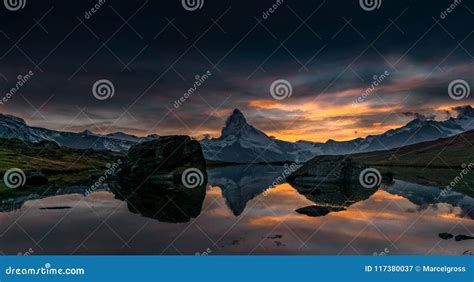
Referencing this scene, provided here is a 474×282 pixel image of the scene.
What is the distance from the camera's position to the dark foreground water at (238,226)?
17812mm

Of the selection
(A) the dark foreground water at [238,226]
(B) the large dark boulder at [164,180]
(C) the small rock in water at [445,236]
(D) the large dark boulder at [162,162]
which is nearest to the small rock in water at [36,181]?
(B) the large dark boulder at [164,180]

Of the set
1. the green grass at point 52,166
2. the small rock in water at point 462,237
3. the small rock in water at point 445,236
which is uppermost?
the small rock in water at point 462,237

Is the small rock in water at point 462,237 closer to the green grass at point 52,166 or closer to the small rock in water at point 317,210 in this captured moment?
the small rock in water at point 317,210

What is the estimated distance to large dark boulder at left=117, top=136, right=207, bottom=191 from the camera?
3812cm

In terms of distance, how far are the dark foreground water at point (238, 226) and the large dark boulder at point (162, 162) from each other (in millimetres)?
10184

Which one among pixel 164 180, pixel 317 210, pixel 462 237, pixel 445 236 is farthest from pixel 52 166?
pixel 462 237

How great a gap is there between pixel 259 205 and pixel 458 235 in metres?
10.5

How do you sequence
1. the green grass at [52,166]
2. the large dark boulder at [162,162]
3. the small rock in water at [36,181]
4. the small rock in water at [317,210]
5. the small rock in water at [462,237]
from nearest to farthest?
1. the small rock in water at [462,237]
2. the small rock in water at [317,210]
3. the small rock in water at [36,181]
4. the green grass at [52,166]
5. the large dark boulder at [162,162]

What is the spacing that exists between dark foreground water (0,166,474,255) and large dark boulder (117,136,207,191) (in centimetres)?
1018

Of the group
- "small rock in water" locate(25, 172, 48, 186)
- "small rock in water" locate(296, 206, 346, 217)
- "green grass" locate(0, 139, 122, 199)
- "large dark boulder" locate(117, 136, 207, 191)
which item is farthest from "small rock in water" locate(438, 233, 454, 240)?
"small rock in water" locate(25, 172, 48, 186)

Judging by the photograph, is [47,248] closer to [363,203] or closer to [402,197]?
[363,203]

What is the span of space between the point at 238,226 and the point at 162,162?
21995 mm

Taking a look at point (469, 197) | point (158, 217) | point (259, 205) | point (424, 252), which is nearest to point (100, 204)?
point (158, 217)

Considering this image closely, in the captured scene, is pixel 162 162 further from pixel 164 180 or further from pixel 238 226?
pixel 238 226
